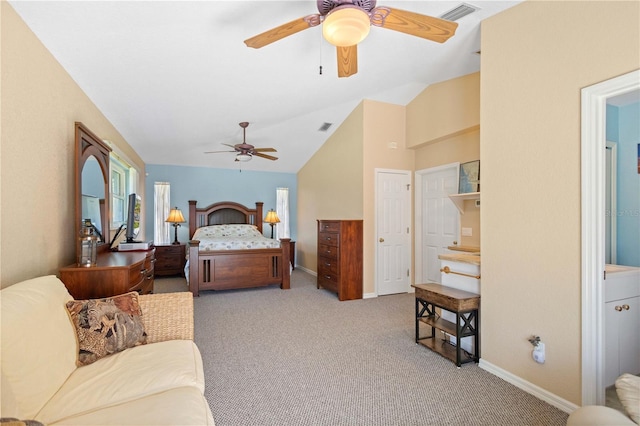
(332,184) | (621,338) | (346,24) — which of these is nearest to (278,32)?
(346,24)

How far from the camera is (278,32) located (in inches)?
76.1

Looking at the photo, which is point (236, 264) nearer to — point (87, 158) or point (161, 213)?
point (161, 213)

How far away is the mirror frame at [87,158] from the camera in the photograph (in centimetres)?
250

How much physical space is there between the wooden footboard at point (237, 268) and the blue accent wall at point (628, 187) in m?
4.12

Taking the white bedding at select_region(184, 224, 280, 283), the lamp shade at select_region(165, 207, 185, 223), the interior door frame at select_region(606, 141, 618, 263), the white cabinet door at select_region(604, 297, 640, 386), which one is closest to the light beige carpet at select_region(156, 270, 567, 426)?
the white cabinet door at select_region(604, 297, 640, 386)

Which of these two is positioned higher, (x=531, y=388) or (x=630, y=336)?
(x=630, y=336)

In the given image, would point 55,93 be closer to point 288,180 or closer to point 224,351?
point 224,351

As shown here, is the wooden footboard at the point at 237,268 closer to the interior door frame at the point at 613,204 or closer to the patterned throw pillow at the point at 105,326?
the patterned throw pillow at the point at 105,326

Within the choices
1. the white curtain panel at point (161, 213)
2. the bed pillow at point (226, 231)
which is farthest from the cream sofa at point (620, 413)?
the white curtain panel at point (161, 213)

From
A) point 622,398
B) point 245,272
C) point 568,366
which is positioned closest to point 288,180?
point 245,272

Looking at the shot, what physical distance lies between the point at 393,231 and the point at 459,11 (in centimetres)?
314

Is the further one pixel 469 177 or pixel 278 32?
pixel 469 177

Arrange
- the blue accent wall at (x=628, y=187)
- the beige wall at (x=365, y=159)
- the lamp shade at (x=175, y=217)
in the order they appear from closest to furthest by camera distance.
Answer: the blue accent wall at (x=628, y=187), the beige wall at (x=365, y=159), the lamp shade at (x=175, y=217)

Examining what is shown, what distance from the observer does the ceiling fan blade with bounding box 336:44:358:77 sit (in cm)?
217
